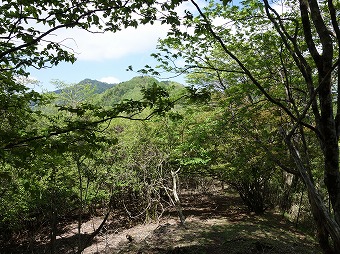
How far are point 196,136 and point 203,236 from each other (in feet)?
15.3

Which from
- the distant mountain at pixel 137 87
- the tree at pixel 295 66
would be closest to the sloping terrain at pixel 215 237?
the tree at pixel 295 66

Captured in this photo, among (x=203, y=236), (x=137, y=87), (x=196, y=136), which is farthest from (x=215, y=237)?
(x=137, y=87)

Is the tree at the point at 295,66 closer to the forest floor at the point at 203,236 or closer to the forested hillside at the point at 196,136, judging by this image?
the forested hillside at the point at 196,136

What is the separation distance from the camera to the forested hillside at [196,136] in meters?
3.52

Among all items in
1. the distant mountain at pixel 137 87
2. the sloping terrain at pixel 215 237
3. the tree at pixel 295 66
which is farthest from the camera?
the sloping terrain at pixel 215 237

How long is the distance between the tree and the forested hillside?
3 cm

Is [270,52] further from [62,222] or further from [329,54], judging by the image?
[62,222]

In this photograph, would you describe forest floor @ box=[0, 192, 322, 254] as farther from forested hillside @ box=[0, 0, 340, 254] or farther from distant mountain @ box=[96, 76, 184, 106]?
distant mountain @ box=[96, 76, 184, 106]

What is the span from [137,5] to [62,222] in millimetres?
20522

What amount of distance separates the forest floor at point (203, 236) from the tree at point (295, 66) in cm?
315

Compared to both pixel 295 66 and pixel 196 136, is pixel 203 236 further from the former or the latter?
pixel 295 66

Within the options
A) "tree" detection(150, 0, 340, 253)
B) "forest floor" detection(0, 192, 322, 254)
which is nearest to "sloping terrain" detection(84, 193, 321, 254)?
"forest floor" detection(0, 192, 322, 254)

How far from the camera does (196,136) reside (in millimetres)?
11633

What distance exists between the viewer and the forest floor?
10797 mm
